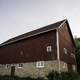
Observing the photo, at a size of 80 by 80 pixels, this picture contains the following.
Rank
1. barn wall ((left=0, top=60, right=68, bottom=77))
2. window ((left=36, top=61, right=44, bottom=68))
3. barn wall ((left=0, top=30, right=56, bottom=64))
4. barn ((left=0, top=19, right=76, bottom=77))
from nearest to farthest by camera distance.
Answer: barn wall ((left=0, top=60, right=68, bottom=77)) → barn ((left=0, top=19, right=76, bottom=77)) → window ((left=36, top=61, right=44, bottom=68)) → barn wall ((left=0, top=30, right=56, bottom=64))

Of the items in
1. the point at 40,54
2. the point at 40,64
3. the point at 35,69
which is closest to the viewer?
the point at 40,64

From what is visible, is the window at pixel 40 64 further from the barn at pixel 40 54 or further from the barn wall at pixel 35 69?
the barn wall at pixel 35 69

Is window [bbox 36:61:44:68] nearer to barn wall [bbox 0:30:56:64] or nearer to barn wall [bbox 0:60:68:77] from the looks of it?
barn wall [bbox 0:60:68:77]

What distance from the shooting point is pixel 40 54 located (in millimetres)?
21797

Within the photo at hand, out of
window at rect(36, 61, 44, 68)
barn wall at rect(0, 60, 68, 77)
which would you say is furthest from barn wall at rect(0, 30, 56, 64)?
barn wall at rect(0, 60, 68, 77)

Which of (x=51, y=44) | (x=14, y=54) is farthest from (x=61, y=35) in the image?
(x=14, y=54)

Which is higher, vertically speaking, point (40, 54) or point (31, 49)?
point (31, 49)

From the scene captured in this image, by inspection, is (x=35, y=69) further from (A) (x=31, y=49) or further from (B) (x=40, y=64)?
(A) (x=31, y=49)

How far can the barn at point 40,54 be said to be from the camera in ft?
66.9

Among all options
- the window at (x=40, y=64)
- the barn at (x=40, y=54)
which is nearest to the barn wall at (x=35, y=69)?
the barn at (x=40, y=54)

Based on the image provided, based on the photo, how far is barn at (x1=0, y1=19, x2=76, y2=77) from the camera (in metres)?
20.4

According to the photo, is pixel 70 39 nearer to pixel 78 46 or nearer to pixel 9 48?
pixel 78 46

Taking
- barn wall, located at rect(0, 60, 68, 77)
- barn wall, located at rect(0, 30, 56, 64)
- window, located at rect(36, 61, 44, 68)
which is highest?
barn wall, located at rect(0, 30, 56, 64)

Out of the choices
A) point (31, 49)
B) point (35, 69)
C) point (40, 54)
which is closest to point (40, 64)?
point (35, 69)
